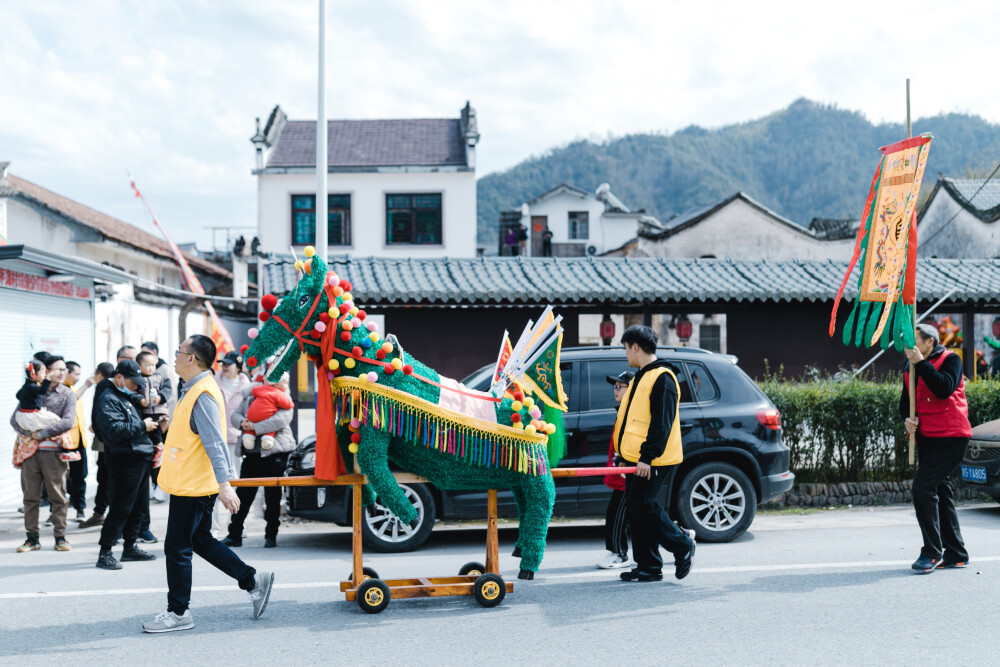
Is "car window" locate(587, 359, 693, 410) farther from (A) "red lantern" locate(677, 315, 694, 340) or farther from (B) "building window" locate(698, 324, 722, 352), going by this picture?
(B) "building window" locate(698, 324, 722, 352)

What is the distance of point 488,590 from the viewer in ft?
Result: 19.6

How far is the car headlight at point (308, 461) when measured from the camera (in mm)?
8289

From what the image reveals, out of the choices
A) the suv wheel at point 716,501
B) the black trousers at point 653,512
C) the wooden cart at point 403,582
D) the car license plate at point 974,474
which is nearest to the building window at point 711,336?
the car license plate at point 974,474

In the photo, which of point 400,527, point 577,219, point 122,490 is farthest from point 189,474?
point 577,219

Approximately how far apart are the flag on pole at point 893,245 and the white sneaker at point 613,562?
98.8 inches

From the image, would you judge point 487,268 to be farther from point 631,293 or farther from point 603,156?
point 603,156

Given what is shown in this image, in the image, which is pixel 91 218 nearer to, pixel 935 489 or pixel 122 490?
pixel 122 490

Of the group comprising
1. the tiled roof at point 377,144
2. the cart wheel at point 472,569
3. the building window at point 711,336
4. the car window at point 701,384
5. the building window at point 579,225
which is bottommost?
the cart wheel at point 472,569

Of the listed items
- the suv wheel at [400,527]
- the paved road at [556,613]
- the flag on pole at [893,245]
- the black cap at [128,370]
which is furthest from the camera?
the suv wheel at [400,527]

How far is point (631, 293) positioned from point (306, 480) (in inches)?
364

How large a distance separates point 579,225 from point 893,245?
3580 centimetres

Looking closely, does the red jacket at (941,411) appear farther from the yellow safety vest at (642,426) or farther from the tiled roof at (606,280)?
the tiled roof at (606,280)

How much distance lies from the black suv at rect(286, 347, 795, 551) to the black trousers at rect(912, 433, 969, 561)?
1.71 metres

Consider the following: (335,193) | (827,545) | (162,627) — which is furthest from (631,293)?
(335,193)
